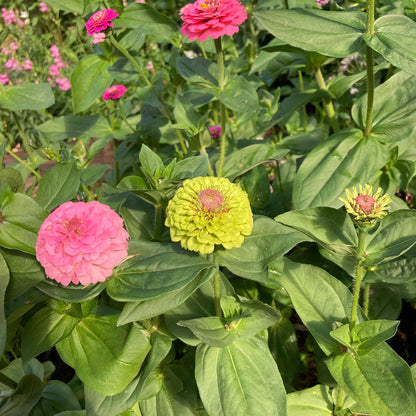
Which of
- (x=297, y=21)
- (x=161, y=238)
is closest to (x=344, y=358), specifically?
(x=161, y=238)

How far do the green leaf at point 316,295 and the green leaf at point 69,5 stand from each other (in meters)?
1.20

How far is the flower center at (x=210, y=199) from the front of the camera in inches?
35.2

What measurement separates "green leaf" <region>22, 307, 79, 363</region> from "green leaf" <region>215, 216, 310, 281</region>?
16.1 inches

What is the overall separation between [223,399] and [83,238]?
46 centimetres

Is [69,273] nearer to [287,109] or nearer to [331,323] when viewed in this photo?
[331,323]

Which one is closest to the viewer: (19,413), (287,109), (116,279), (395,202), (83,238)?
(83,238)

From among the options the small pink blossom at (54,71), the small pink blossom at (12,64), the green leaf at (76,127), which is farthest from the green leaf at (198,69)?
the small pink blossom at (12,64)

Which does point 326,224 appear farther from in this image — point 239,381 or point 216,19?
point 216,19

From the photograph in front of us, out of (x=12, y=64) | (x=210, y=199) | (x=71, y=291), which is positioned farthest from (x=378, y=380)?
(x=12, y=64)

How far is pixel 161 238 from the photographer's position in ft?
3.87

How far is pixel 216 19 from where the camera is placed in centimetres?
120

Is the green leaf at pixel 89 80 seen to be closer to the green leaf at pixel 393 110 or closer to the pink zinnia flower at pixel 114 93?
the pink zinnia flower at pixel 114 93

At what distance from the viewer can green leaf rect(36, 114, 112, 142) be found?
6.15 ft

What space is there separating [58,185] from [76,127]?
809 millimetres
